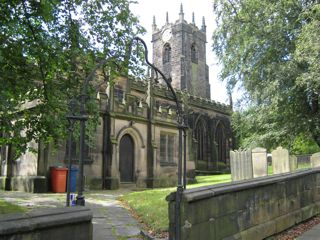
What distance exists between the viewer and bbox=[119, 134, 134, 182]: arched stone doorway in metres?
20.5

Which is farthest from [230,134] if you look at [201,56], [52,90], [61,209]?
[61,209]

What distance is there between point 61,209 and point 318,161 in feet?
40.3

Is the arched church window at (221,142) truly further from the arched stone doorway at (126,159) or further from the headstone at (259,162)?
the headstone at (259,162)

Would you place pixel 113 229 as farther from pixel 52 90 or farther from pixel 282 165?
pixel 282 165

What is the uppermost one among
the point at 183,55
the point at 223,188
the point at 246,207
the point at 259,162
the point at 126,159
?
the point at 183,55

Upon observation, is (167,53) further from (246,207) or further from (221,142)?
(246,207)

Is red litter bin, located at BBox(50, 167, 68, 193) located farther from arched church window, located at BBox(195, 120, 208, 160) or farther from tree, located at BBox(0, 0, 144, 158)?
arched church window, located at BBox(195, 120, 208, 160)

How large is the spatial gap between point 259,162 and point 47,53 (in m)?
9.91

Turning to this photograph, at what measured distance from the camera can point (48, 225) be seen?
3.46 metres

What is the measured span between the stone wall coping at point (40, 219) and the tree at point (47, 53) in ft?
13.2

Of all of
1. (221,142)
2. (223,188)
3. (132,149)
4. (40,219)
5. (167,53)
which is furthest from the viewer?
(167,53)

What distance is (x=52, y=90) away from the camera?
9.53 metres

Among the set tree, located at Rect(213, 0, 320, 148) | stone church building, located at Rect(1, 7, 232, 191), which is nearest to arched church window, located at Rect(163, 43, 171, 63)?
stone church building, located at Rect(1, 7, 232, 191)

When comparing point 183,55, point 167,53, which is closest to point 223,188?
point 183,55
